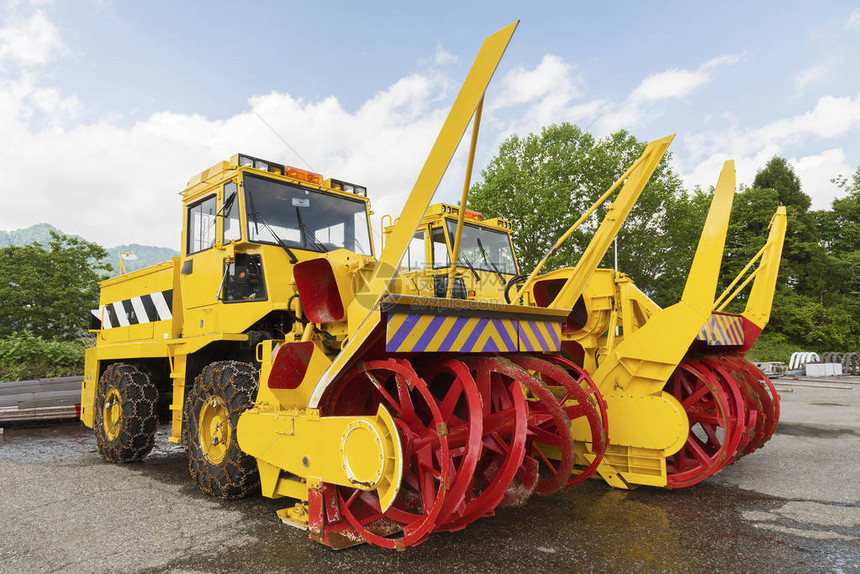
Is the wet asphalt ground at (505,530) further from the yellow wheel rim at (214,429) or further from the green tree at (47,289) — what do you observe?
the green tree at (47,289)

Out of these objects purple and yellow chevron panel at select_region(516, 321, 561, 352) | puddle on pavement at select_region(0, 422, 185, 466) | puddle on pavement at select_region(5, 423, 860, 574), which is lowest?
puddle on pavement at select_region(5, 423, 860, 574)

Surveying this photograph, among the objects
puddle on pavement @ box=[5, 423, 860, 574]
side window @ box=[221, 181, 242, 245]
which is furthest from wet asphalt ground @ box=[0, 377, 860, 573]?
side window @ box=[221, 181, 242, 245]

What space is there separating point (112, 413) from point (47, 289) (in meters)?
21.9

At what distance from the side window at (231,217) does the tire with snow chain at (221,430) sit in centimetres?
130

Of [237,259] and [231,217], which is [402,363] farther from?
[231,217]

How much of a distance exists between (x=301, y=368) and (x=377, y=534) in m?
1.12

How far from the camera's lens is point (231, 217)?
5.20 metres

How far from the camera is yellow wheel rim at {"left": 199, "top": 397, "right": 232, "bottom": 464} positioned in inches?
177

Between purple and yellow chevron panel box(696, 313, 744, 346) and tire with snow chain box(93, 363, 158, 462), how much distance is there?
6054 millimetres

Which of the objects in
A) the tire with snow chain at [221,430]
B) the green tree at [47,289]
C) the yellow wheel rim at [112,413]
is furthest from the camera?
the green tree at [47,289]

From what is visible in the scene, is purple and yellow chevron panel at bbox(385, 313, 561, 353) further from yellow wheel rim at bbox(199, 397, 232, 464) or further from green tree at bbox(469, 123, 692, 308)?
green tree at bbox(469, 123, 692, 308)

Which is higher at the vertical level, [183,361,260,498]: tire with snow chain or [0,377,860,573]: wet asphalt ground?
[183,361,260,498]: tire with snow chain

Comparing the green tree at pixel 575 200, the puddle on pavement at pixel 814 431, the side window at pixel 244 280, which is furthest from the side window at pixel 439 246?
the green tree at pixel 575 200

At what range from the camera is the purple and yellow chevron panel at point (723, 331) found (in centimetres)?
498
